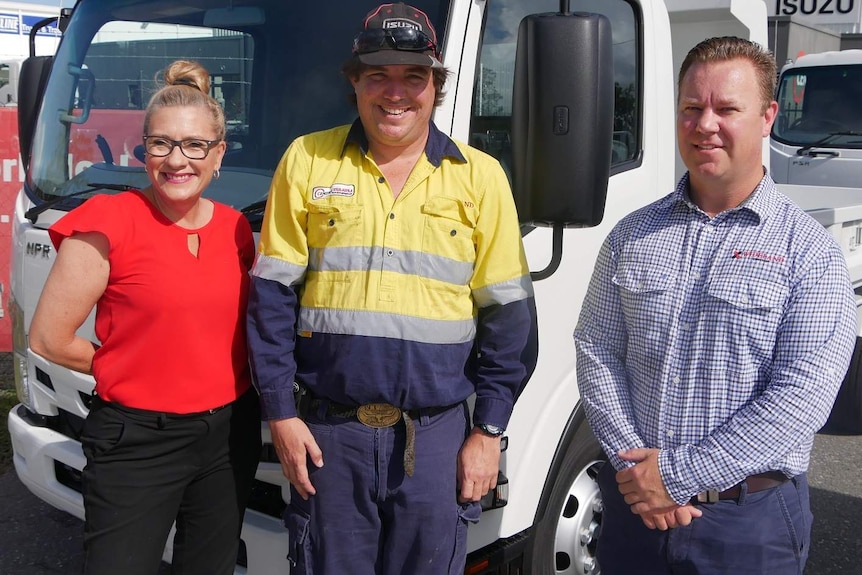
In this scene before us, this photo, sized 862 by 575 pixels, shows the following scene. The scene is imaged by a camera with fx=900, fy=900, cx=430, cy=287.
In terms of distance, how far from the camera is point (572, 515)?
291cm

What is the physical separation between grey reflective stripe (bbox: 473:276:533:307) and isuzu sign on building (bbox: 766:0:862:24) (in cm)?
1011

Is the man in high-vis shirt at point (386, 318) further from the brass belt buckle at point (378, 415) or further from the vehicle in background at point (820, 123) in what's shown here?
the vehicle in background at point (820, 123)

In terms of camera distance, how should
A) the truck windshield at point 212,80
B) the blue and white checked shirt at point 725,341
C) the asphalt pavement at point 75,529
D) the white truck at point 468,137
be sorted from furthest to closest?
the asphalt pavement at point 75,529 < the truck windshield at point 212,80 < the white truck at point 468,137 < the blue and white checked shirt at point 725,341

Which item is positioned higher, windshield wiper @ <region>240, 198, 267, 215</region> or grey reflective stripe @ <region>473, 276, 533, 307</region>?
windshield wiper @ <region>240, 198, 267, 215</region>

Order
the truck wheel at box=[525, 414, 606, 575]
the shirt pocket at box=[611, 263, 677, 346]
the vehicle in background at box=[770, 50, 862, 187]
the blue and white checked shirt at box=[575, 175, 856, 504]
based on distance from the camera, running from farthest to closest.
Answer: the vehicle in background at box=[770, 50, 862, 187] → the truck wheel at box=[525, 414, 606, 575] → the shirt pocket at box=[611, 263, 677, 346] → the blue and white checked shirt at box=[575, 175, 856, 504]

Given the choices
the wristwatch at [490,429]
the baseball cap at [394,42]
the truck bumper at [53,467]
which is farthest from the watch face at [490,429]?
the baseball cap at [394,42]

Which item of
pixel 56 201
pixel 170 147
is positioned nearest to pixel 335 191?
pixel 170 147

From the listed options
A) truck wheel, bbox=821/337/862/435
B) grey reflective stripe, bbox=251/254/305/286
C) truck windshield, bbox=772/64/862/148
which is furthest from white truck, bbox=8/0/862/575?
truck windshield, bbox=772/64/862/148

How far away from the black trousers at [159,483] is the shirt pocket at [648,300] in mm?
975

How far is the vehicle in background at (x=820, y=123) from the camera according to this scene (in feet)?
24.0

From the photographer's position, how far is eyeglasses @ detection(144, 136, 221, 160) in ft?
6.92

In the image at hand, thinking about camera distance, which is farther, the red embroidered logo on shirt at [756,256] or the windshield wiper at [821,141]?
the windshield wiper at [821,141]

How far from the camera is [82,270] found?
2.06 meters

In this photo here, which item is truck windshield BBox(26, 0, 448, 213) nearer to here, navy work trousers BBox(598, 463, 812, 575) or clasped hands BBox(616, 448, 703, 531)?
clasped hands BBox(616, 448, 703, 531)
